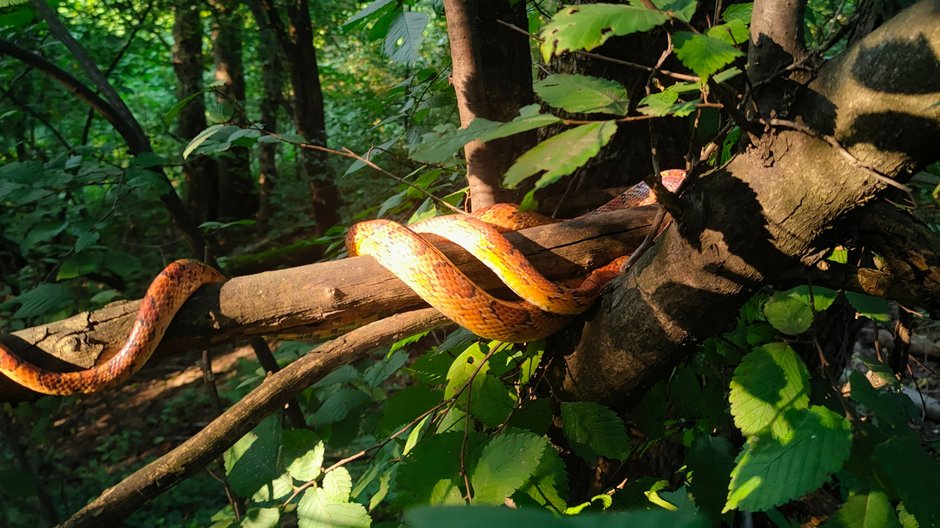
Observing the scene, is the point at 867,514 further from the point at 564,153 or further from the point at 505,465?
the point at 564,153

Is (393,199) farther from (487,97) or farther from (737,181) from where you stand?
(737,181)

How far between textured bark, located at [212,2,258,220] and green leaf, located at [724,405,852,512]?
7325mm

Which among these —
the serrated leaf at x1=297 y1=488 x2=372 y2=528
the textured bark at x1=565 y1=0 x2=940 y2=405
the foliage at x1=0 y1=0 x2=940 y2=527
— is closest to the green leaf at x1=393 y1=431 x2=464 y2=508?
the foliage at x1=0 y1=0 x2=940 y2=527

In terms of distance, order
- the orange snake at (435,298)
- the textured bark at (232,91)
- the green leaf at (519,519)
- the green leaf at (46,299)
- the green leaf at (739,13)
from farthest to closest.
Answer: the textured bark at (232,91), the green leaf at (46,299), the orange snake at (435,298), the green leaf at (739,13), the green leaf at (519,519)

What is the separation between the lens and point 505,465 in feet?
4.60

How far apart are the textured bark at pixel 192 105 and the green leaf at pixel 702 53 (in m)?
9.05

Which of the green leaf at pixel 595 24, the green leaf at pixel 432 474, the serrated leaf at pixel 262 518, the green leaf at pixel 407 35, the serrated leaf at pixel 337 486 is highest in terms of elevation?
the green leaf at pixel 407 35

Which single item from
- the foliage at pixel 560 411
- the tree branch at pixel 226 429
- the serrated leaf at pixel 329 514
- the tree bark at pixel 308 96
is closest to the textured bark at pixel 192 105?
the tree bark at pixel 308 96

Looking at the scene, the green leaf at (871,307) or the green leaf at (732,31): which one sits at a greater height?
the green leaf at (732,31)

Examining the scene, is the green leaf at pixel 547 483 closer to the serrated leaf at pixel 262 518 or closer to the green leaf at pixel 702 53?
the serrated leaf at pixel 262 518

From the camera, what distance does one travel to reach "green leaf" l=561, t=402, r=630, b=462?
172 cm

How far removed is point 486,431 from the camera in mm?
1820

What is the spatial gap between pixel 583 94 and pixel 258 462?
1.59 m

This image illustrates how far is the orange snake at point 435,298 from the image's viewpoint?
6.11 feet
